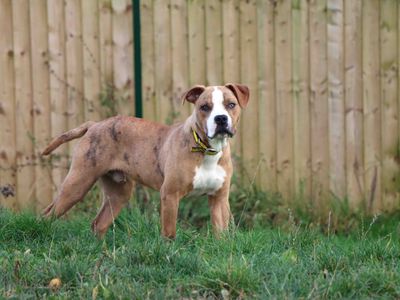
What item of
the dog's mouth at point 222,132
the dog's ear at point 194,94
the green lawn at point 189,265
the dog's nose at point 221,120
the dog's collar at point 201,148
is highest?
the dog's ear at point 194,94

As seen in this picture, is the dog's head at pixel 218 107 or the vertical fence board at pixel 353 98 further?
the vertical fence board at pixel 353 98

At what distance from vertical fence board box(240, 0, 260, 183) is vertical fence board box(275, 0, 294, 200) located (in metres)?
0.23

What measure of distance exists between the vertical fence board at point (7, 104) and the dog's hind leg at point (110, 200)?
1446 mm

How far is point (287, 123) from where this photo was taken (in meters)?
9.00

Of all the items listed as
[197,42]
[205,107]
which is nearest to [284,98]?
[197,42]

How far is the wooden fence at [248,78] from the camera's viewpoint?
865 cm

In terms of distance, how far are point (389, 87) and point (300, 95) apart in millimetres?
966

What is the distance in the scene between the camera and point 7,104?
8617 mm

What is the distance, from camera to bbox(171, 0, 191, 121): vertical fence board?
8836 mm

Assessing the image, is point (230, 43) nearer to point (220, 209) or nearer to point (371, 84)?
point (371, 84)

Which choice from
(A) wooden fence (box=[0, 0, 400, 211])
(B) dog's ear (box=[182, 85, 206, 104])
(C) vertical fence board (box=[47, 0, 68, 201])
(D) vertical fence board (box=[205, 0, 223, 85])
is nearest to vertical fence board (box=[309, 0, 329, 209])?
(A) wooden fence (box=[0, 0, 400, 211])

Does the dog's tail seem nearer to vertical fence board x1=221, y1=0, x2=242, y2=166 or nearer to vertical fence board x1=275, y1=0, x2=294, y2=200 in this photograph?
vertical fence board x1=221, y1=0, x2=242, y2=166

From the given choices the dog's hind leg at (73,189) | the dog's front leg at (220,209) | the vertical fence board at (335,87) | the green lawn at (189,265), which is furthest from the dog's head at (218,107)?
the vertical fence board at (335,87)

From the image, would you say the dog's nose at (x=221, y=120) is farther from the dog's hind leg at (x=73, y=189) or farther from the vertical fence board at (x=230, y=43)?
the vertical fence board at (x=230, y=43)
